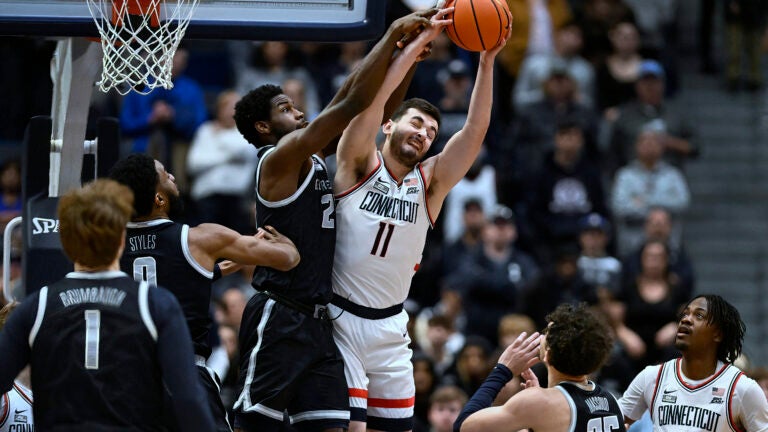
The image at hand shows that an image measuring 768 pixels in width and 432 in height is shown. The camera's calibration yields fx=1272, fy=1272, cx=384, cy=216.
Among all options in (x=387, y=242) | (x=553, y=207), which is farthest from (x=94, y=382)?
(x=553, y=207)

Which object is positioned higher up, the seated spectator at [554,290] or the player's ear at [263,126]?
the player's ear at [263,126]

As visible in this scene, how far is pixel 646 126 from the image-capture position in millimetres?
13164

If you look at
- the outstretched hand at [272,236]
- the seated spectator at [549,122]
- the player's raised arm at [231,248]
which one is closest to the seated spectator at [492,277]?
the seated spectator at [549,122]

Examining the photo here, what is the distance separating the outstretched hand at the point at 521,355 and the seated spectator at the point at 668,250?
5416 millimetres

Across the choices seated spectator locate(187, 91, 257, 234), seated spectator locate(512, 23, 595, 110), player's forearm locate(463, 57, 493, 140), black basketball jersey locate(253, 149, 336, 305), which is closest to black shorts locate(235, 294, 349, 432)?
black basketball jersey locate(253, 149, 336, 305)

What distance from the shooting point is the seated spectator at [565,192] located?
41.0 feet

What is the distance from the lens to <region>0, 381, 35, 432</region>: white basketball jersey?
621 centimetres

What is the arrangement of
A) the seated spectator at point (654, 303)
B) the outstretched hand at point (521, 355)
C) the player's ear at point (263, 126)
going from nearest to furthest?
1. the outstretched hand at point (521, 355)
2. the player's ear at point (263, 126)
3. the seated spectator at point (654, 303)

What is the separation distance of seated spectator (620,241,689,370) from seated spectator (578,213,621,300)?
27cm

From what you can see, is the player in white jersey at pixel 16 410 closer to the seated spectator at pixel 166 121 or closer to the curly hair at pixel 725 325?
the curly hair at pixel 725 325

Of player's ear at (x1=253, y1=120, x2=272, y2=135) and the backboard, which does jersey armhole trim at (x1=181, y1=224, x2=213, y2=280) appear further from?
the backboard

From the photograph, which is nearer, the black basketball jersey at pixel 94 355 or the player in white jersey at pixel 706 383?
the black basketball jersey at pixel 94 355

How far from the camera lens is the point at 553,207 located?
12.6 m

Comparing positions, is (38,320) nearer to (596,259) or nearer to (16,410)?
(16,410)
